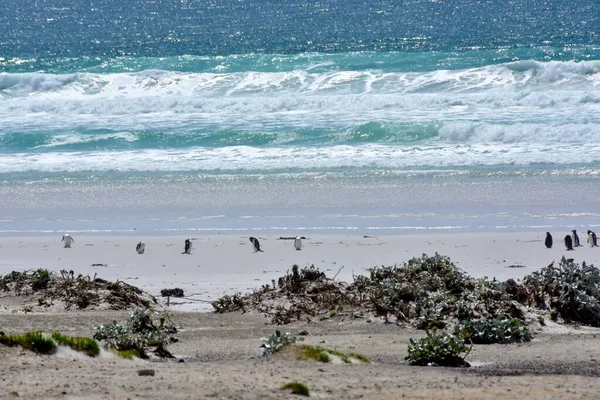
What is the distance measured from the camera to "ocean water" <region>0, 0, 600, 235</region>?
14234mm

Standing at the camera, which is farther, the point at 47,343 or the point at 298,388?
the point at 47,343

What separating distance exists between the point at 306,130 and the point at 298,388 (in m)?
17.6

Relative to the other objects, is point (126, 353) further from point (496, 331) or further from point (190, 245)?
point (190, 245)

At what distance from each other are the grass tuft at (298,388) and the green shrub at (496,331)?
93.9 inches

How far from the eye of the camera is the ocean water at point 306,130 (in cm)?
1423

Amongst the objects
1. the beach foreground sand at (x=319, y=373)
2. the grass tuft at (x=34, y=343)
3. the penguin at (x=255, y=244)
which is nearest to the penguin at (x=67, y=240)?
the penguin at (x=255, y=244)

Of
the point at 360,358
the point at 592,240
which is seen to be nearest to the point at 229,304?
the point at 360,358

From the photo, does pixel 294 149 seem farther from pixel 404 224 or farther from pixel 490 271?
pixel 490 271

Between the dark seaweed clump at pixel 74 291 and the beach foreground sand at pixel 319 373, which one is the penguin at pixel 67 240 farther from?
the beach foreground sand at pixel 319 373

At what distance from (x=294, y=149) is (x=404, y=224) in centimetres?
772

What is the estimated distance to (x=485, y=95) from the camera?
25766 mm

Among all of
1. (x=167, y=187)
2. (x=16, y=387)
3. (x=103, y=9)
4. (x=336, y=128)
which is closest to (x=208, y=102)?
(x=336, y=128)

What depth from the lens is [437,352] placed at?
6094mm

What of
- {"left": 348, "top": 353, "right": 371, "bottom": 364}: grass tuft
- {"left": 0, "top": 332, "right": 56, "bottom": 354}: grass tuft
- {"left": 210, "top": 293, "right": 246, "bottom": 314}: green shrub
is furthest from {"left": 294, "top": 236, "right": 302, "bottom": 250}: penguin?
{"left": 0, "top": 332, "right": 56, "bottom": 354}: grass tuft
